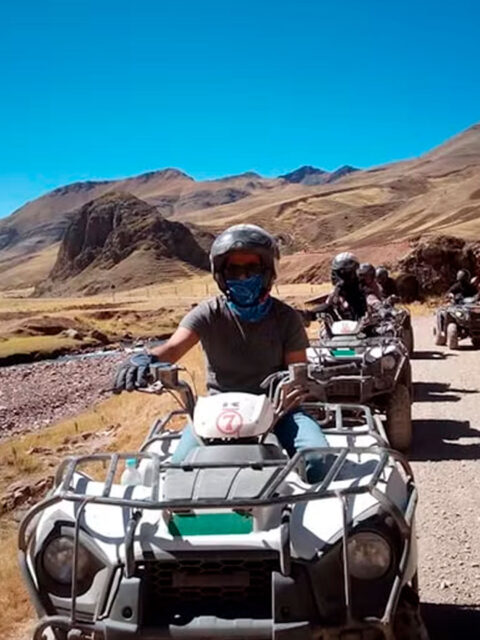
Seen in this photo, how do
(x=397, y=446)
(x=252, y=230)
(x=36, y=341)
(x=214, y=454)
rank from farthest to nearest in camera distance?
(x=36, y=341)
(x=397, y=446)
(x=252, y=230)
(x=214, y=454)

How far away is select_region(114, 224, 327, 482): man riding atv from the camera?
548 centimetres

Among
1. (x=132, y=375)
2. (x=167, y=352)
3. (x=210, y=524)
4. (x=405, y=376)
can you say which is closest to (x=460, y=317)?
(x=405, y=376)

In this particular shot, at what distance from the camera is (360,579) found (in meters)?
3.74

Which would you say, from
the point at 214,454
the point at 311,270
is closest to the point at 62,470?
the point at 214,454

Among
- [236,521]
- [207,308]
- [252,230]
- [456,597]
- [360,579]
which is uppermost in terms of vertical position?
[252,230]

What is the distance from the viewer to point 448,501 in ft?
25.3

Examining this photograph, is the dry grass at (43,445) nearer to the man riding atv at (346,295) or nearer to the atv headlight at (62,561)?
the atv headlight at (62,561)

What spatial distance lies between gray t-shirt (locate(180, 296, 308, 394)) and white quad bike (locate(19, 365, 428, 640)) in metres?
1.39

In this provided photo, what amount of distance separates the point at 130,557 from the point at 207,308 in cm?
218

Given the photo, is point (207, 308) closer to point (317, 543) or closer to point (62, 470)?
point (62, 470)

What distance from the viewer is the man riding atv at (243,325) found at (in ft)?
18.0

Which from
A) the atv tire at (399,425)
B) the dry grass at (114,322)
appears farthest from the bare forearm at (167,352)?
the dry grass at (114,322)

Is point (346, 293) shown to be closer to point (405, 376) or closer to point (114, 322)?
point (405, 376)

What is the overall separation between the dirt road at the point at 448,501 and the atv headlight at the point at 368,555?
1.43 m
